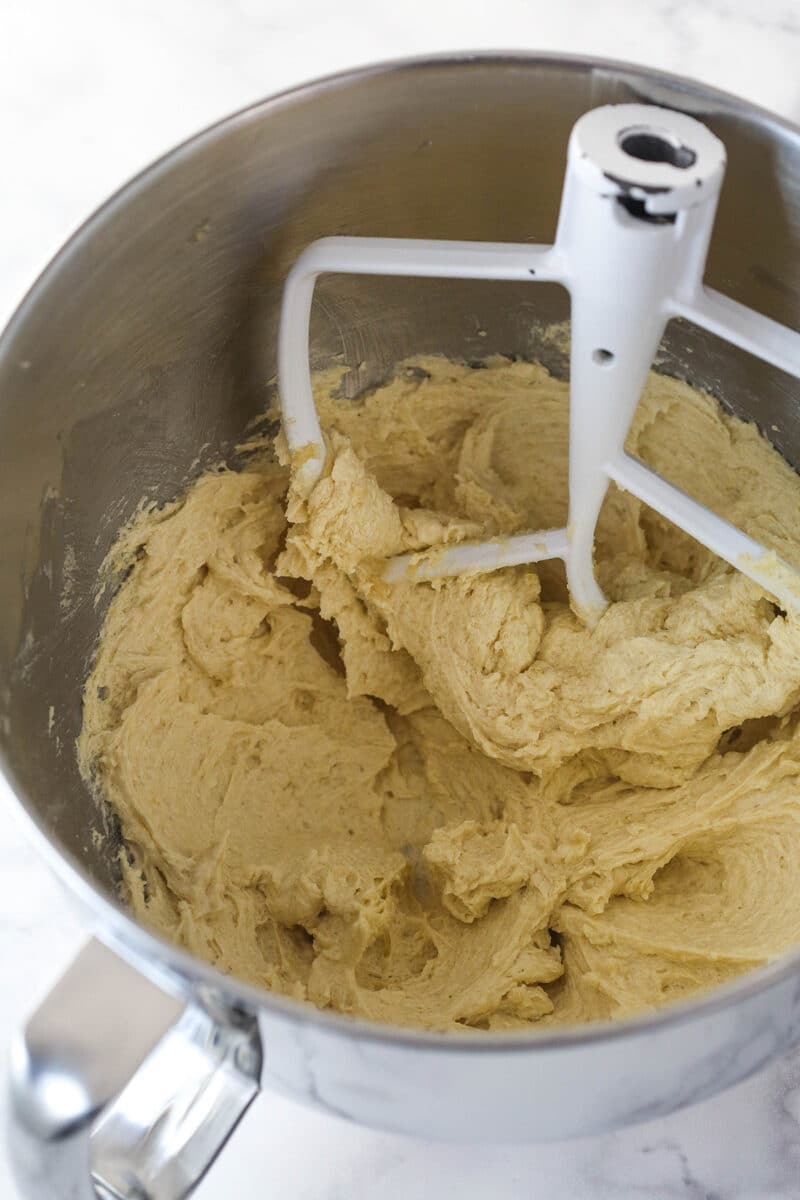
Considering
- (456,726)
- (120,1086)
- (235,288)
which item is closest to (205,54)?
(235,288)

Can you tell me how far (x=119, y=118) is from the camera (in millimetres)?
1346

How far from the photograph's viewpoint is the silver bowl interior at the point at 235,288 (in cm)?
87

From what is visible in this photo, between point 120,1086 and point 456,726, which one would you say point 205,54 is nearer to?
point 456,726

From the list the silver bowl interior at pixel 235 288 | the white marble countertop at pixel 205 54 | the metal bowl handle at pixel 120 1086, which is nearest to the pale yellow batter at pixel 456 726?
the silver bowl interior at pixel 235 288

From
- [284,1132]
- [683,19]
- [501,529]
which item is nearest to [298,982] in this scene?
[284,1132]

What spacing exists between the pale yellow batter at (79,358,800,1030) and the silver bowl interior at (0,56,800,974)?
5cm

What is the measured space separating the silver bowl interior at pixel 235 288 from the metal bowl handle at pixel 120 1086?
0.74ft

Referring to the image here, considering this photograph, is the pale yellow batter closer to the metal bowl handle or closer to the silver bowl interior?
the silver bowl interior

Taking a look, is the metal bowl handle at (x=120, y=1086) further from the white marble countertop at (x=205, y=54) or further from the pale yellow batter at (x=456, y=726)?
the white marble countertop at (x=205, y=54)

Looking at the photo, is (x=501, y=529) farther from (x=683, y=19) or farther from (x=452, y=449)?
(x=683, y=19)

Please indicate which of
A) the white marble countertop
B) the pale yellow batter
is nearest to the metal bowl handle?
the pale yellow batter

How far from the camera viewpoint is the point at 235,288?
0.98 m

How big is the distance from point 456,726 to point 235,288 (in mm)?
426

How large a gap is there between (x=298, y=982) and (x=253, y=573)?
352 millimetres
